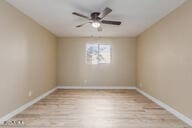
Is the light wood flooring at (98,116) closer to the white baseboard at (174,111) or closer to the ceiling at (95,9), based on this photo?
the white baseboard at (174,111)

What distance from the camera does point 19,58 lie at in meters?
3.53

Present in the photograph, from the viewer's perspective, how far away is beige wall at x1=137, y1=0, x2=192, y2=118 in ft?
9.55

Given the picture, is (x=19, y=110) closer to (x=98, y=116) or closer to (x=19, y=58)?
(x=19, y=58)

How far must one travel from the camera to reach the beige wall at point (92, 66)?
6.84 m

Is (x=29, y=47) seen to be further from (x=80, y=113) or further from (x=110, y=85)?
(x=110, y=85)

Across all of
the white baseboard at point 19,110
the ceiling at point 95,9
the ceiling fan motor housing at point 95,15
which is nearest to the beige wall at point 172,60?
the ceiling at point 95,9

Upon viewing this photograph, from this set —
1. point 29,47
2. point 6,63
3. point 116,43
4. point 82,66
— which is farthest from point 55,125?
point 116,43

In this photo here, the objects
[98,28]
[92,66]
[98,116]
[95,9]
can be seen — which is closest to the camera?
[98,116]

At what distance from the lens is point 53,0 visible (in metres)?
2.98

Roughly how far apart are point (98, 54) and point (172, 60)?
380 centimetres

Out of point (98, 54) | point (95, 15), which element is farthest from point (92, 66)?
point (95, 15)

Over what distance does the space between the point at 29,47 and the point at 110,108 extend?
2544 mm

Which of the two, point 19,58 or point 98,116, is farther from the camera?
point 19,58

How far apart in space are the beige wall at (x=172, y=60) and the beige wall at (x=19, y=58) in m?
3.37
